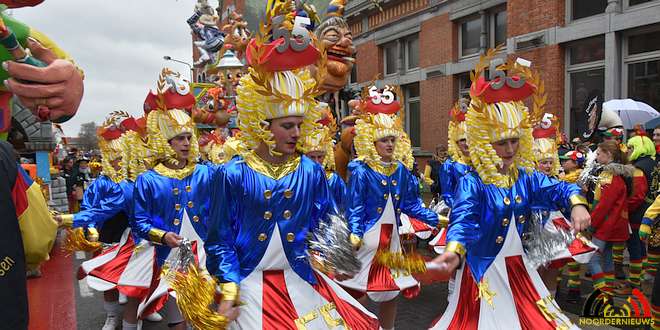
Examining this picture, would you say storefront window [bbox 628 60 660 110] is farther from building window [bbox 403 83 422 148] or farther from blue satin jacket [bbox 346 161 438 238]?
building window [bbox 403 83 422 148]

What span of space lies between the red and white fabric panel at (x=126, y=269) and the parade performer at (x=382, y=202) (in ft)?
6.66

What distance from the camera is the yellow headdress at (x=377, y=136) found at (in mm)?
5555

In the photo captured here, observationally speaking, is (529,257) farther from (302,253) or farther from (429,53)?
(429,53)

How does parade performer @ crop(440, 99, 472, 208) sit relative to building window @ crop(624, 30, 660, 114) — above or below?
below

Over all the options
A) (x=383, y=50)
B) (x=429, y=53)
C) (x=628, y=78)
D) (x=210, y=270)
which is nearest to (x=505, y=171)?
(x=210, y=270)

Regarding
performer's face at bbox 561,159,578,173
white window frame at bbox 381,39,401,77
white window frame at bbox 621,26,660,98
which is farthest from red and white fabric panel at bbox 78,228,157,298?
white window frame at bbox 381,39,401,77

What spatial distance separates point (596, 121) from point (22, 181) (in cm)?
725

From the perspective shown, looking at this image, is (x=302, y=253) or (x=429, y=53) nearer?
(x=302, y=253)

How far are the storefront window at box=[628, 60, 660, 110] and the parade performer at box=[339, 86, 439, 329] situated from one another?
6.82 metres

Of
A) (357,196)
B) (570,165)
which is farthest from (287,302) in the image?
(570,165)

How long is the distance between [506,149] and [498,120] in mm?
214

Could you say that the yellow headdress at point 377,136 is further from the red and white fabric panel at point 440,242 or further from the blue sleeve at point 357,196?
the red and white fabric panel at point 440,242

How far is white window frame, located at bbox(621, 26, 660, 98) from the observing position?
9695mm

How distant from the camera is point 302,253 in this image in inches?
118
